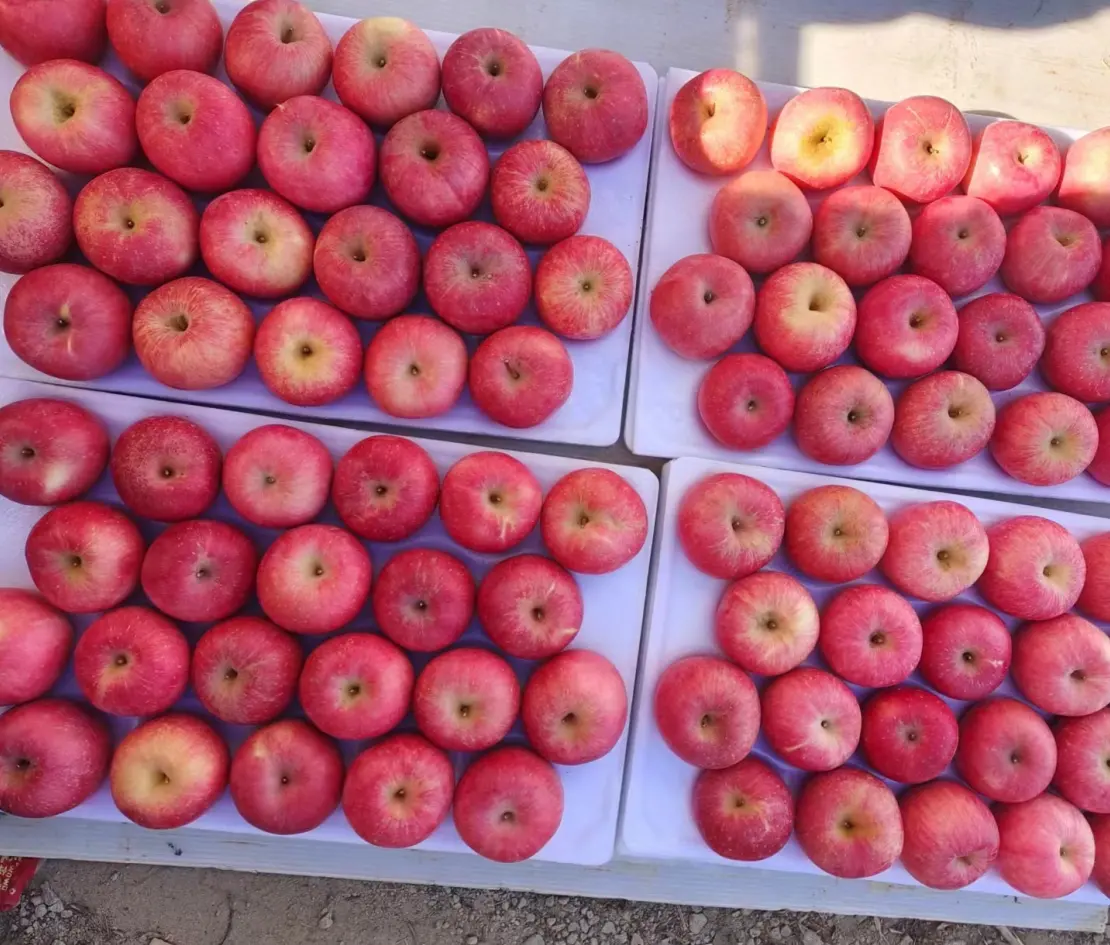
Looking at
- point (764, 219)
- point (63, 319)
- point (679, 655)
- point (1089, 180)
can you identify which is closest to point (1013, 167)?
point (1089, 180)

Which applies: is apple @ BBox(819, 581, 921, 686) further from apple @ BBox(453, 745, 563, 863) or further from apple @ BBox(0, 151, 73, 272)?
apple @ BBox(0, 151, 73, 272)

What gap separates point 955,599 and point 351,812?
4.17ft

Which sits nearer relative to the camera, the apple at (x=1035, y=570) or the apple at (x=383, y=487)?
the apple at (x=383, y=487)

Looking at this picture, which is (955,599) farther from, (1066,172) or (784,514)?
(1066,172)

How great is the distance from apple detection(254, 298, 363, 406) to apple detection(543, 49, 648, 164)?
595 millimetres

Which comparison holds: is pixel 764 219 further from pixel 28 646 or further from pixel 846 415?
pixel 28 646

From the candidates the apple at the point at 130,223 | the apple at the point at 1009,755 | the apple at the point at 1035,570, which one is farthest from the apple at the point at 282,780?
the apple at the point at 1035,570

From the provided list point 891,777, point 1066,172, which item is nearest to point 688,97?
point 1066,172

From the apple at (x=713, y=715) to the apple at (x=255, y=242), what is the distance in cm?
108

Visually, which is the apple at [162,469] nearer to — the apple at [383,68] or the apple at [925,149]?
the apple at [383,68]

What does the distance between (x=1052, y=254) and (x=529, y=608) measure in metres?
1.30

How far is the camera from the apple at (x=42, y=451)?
4.45 feet

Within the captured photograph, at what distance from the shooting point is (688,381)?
1.57 meters

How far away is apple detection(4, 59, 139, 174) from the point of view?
1.37 meters
